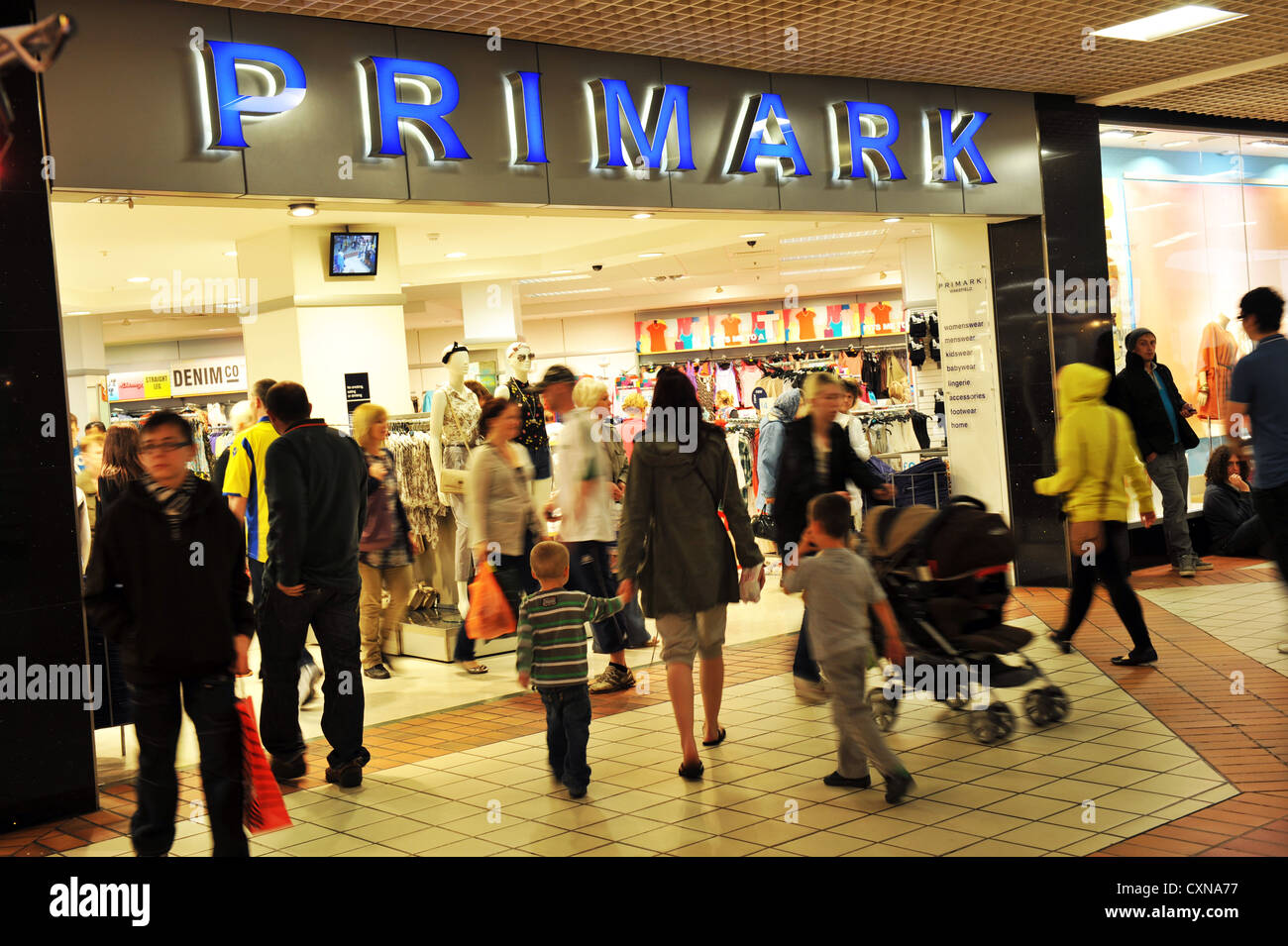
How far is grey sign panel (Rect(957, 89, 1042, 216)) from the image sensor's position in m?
8.73

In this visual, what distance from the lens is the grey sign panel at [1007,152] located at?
873 centimetres

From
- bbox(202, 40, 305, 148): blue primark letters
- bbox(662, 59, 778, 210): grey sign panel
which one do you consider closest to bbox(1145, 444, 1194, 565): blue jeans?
bbox(662, 59, 778, 210): grey sign panel

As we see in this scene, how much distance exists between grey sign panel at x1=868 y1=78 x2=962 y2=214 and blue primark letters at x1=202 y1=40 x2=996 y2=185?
6 cm

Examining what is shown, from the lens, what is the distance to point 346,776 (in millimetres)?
5051

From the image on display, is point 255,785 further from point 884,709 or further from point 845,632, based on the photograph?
point 884,709

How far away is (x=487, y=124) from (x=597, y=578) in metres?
2.58

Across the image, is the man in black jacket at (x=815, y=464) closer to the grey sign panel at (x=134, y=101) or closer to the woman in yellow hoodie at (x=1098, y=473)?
the woman in yellow hoodie at (x=1098, y=473)

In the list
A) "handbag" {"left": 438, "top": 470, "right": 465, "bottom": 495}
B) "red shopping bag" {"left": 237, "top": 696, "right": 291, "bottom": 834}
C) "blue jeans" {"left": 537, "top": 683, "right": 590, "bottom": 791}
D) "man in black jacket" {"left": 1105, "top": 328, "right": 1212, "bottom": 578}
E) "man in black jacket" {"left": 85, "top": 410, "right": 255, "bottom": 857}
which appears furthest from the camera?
"man in black jacket" {"left": 1105, "top": 328, "right": 1212, "bottom": 578}

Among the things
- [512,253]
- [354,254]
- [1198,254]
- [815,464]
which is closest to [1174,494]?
[1198,254]

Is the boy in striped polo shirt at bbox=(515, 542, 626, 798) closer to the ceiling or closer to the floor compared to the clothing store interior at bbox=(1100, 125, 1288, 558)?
closer to the floor

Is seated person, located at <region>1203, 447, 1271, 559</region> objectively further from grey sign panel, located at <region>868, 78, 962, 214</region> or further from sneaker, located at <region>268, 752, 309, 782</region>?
sneaker, located at <region>268, 752, 309, 782</region>

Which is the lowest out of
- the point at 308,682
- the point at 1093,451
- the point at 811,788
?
the point at 811,788
